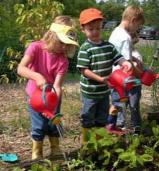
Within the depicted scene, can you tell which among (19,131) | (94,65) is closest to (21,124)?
(19,131)

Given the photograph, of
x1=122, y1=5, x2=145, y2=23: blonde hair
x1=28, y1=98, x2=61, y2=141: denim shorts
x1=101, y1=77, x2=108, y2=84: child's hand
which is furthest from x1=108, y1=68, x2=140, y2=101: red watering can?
x1=122, y1=5, x2=145, y2=23: blonde hair

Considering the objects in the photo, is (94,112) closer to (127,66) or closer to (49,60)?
(127,66)

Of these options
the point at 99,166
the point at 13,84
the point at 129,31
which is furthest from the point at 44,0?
the point at 13,84

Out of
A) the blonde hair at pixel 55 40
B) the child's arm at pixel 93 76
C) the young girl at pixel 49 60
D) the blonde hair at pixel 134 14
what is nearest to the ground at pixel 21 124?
the young girl at pixel 49 60

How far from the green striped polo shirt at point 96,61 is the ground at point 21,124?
0.54 metres

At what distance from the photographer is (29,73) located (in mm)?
3490

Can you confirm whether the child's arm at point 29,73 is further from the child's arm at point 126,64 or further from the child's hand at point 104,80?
the child's arm at point 126,64

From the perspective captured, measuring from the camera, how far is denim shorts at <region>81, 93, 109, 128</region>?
4305 millimetres

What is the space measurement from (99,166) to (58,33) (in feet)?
3.50

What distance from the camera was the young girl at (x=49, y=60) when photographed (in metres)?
3.63

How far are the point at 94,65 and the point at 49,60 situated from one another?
0.53m

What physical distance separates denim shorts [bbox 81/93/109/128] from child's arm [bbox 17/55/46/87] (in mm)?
830

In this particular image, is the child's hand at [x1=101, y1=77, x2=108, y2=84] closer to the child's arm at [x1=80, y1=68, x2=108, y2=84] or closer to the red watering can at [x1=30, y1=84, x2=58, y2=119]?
the child's arm at [x1=80, y1=68, x2=108, y2=84]

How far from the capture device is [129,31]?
15.6ft
